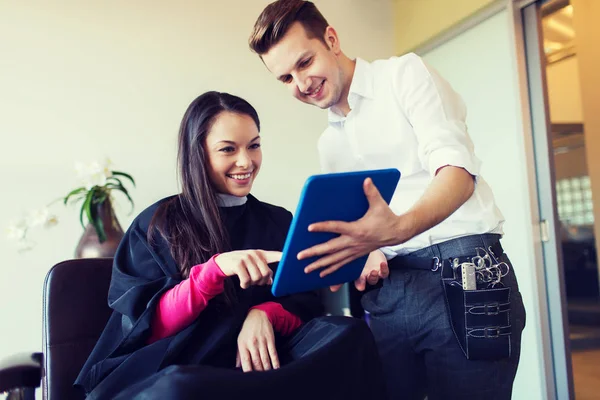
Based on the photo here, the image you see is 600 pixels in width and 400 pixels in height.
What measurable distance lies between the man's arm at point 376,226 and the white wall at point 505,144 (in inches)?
57.1

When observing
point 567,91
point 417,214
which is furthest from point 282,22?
point 567,91

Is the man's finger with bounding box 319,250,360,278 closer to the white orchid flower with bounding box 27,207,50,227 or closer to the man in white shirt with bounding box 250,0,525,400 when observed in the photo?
the man in white shirt with bounding box 250,0,525,400

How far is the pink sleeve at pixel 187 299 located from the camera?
1.03 meters

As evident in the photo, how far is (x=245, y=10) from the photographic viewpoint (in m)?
2.77

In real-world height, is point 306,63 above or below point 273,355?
above

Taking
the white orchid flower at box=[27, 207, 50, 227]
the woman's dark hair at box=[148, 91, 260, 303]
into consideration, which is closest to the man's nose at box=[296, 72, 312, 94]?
the woman's dark hair at box=[148, 91, 260, 303]

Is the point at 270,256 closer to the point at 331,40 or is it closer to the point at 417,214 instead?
the point at 417,214

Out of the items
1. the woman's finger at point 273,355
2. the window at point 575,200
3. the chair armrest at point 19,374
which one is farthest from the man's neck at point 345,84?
the window at point 575,200

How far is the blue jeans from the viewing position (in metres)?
1.10

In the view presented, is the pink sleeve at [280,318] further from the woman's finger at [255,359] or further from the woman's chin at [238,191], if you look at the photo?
the woman's chin at [238,191]

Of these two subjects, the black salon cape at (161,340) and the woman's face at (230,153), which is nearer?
the black salon cape at (161,340)

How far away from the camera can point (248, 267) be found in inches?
39.1

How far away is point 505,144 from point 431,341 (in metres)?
1.51

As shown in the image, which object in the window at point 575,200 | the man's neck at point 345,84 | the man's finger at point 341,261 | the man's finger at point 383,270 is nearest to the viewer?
the man's finger at point 341,261
